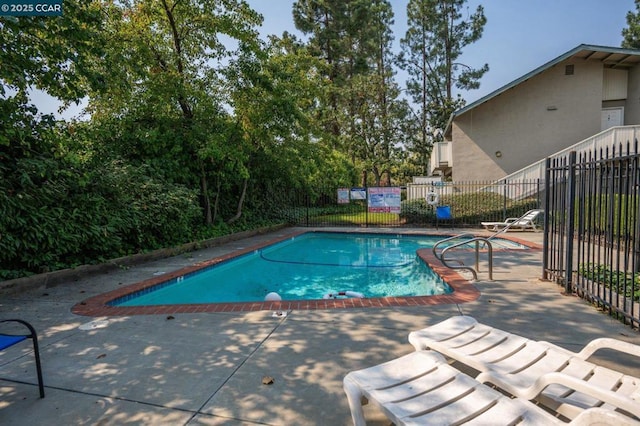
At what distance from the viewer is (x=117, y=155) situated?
9.20 m

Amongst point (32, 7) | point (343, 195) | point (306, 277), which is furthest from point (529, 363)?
point (343, 195)

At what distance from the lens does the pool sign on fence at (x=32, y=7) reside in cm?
490

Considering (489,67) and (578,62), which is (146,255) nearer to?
(578,62)

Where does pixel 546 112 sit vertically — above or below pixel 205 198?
above

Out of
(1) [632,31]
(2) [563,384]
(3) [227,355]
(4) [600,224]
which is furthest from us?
(1) [632,31]

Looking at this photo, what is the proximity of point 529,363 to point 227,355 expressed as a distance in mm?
2380

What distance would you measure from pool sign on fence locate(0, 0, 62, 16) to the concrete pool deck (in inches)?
162

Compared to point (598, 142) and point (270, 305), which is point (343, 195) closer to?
point (598, 142)

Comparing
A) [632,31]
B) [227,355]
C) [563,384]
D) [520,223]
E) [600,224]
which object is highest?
[632,31]

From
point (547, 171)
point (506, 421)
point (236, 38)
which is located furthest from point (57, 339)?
point (236, 38)

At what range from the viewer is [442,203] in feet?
47.4

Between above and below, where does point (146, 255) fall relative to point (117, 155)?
below

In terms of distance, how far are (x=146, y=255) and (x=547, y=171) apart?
7946mm

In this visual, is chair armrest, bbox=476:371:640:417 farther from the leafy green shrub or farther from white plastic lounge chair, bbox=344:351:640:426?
the leafy green shrub
